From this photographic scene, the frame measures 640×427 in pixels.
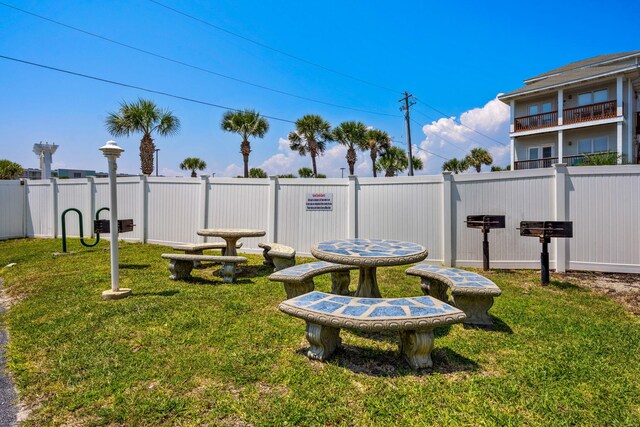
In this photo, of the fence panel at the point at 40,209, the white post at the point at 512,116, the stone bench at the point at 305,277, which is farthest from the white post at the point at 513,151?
the fence panel at the point at 40,209

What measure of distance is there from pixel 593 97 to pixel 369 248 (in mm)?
19170

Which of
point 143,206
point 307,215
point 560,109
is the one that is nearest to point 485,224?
point 307,215

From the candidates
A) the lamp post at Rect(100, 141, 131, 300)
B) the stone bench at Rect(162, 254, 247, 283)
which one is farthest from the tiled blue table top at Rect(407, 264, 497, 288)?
the lamp post at Rect(100, 141, 131, 300)

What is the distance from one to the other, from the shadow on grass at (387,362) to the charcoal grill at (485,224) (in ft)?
13.4

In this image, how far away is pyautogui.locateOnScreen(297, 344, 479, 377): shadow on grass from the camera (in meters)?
2.76

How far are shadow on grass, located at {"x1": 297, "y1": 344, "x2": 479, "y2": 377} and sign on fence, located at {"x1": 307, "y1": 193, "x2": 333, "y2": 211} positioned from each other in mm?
5173

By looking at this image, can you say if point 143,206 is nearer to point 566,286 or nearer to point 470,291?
point 470,291

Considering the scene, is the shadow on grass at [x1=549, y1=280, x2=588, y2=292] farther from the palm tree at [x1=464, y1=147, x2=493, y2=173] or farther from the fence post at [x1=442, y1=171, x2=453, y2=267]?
the palm tree at [x1=464, y1=147, x2=493, y2=173]

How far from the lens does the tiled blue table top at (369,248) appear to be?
371 cm

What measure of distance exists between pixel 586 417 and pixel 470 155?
1260 inches

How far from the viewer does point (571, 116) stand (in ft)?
54.1

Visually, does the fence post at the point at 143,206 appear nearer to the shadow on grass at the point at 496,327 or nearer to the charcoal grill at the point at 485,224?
Result: the charcoal grill at the point at 485,224

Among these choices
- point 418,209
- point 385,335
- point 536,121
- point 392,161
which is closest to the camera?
point 385,335

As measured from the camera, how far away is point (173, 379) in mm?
2592
